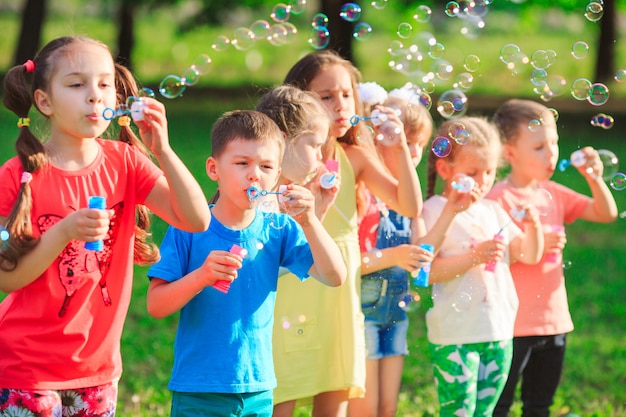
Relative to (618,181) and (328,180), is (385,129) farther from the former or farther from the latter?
(618,181)

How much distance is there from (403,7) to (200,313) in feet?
47.2

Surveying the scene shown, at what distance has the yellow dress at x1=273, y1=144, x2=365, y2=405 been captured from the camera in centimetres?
345

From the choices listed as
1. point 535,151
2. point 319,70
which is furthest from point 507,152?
point 319,70

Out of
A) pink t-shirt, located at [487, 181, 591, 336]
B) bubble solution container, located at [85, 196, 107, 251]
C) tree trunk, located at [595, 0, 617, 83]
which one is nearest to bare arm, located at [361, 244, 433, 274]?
pink t-shirt, located at [487, 181, 591, 336]

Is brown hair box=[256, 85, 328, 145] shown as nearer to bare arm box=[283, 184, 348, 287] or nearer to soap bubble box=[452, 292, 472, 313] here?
bare arm box=[283, 184, 348, 287]

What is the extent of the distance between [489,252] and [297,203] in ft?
3.73

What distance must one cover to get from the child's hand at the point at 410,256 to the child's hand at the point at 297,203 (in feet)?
2.42

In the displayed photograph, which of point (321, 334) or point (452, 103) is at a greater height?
point (452, 103)

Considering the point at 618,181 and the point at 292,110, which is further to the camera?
the point at 618,181

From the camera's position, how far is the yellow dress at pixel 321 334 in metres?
3.45

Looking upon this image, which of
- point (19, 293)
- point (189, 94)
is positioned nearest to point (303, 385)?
point (19, 293)

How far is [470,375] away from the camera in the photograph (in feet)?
12.3

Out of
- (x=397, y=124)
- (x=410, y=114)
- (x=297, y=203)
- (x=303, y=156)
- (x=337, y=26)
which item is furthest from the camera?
(x=337, y=26)

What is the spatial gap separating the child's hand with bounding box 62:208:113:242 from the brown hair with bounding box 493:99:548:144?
2060 millimetres
